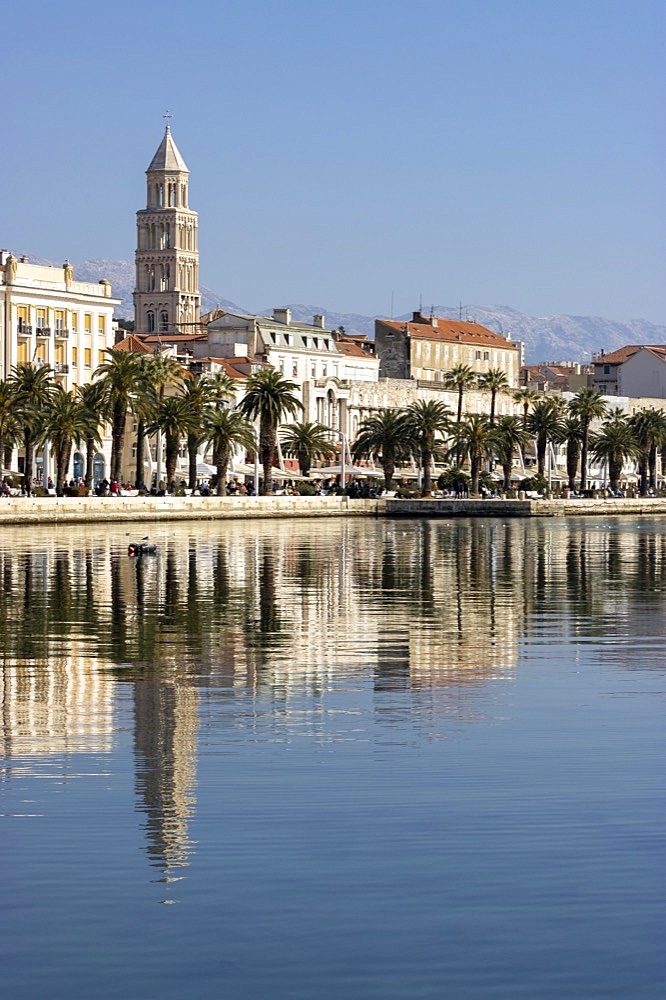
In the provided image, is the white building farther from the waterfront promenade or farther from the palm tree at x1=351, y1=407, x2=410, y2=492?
the waterfront promenade

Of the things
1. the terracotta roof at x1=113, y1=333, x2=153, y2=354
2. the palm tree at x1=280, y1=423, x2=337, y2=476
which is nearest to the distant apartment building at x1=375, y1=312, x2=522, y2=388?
the palm tree at x1=280, y1=423, x2=337, y2=476

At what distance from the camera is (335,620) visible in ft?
101

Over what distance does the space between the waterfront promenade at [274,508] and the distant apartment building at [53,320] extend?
17.9m

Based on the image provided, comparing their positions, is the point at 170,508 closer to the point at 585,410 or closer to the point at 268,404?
the point at 268,404

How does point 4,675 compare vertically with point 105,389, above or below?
below

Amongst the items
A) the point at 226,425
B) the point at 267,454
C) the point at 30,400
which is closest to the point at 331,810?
the point at 30,400

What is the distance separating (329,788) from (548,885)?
329cm

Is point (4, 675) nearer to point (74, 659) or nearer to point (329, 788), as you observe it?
point (74, 659)

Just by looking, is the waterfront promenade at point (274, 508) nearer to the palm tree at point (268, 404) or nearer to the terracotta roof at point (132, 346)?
the palm tree at point (268, 404)

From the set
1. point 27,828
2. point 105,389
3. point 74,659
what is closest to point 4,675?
point 74,659

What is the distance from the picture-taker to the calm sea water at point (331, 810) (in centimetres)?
984

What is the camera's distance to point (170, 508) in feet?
309

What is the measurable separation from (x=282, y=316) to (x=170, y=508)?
76509mm

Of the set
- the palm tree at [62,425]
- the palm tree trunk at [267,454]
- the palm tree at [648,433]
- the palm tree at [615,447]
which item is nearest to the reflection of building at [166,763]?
the palm tree at [62,425]
